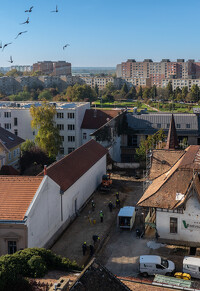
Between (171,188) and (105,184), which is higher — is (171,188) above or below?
above

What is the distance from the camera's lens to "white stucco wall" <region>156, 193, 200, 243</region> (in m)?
28.1

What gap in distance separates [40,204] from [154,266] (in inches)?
343

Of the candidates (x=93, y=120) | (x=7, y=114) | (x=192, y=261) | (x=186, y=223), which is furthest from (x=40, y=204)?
(x=7, y=114)

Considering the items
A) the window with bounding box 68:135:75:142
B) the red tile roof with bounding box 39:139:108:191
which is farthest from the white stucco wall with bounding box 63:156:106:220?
the window with bounding box 68:135:75:142

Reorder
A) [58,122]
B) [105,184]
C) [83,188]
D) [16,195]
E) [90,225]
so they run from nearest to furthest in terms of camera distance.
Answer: [16,195]
[90,225]
[83,188]
[105,184]
[58,122]

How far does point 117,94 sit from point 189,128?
347 ft

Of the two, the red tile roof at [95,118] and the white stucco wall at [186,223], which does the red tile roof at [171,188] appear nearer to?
the white stucco wall at [186,223]

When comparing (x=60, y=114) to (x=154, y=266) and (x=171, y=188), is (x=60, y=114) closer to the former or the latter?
(x=171, y=188)

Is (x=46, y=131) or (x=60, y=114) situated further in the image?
(x=60, y=114)

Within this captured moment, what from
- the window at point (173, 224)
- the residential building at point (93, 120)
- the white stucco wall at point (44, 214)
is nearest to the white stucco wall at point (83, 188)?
the white stucco wall at point (44, 214)

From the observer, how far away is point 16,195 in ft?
90.4

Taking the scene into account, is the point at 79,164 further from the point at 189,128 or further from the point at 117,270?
the point at 189,128

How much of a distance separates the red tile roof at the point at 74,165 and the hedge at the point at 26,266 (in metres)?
10.9

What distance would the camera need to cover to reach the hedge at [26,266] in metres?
16.7
